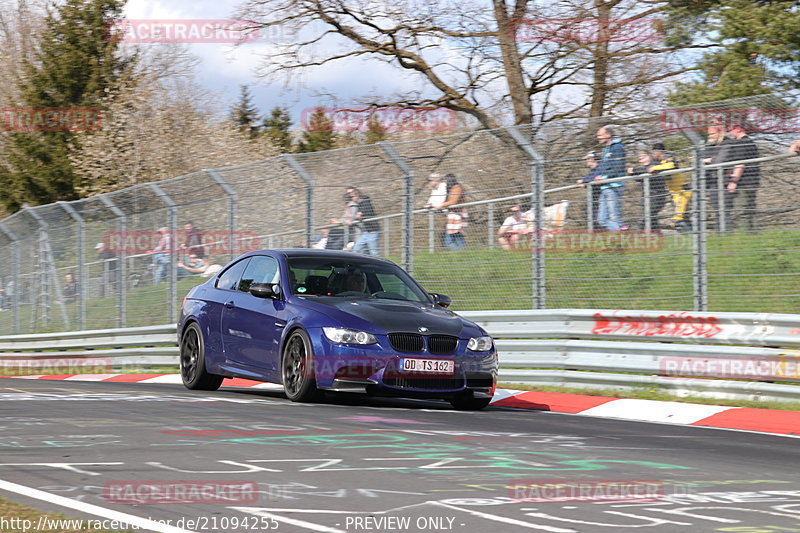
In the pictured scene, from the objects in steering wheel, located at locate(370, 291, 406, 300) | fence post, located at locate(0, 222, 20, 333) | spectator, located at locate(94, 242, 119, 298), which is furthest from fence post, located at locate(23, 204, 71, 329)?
steering wheel, located at locate(370, 291, 406, 300)

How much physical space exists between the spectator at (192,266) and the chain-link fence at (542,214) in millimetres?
22

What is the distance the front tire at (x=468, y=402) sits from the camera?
10.8 meters

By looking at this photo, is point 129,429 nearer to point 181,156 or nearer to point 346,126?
point 346,126

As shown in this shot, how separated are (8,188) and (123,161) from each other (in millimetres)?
8628

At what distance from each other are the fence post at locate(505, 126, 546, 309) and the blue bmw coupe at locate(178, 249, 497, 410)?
5.50ft

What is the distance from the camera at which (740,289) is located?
38.0ft

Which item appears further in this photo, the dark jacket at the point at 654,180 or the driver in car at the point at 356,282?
the dark jacket at the point at 654,180

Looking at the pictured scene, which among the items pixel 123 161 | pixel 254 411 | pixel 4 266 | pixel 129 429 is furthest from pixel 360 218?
pixel 123 161

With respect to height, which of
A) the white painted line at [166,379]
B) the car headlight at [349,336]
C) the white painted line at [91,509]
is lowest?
the white painted line at [166,379]

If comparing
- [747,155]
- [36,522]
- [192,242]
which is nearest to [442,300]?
[747,155]

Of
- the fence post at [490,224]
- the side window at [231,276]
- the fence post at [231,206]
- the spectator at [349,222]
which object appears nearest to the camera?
the side window at [231,276]

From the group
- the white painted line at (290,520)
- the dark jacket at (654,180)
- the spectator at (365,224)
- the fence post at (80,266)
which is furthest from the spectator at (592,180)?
the fence post at (80,266)

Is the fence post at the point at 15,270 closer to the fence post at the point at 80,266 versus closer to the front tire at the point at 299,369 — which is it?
the fence post at the point at 80,266

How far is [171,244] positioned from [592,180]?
867cm
